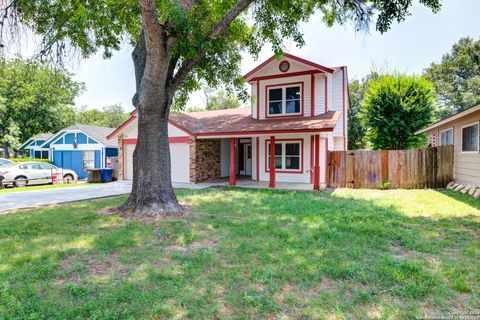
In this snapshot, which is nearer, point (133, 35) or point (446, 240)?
point (446, 240)

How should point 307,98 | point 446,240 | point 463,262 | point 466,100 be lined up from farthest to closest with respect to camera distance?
point 466,100 < point 307,98 < point 446,240 < point 463,262

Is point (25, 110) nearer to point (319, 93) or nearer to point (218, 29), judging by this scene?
point (319, 93)

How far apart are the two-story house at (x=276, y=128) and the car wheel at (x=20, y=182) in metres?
5.27

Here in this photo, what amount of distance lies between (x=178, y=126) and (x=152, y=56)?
7965mm

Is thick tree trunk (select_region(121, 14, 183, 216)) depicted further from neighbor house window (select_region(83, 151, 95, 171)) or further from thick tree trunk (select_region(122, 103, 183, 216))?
neighbor house window (select_region(83, 151, 95, 171))

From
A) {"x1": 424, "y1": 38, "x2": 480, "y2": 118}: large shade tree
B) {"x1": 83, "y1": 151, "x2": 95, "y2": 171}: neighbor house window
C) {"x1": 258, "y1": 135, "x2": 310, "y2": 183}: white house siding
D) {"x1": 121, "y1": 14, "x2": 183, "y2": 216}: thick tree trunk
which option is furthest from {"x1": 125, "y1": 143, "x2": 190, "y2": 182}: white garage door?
{"x1": 424, "y1": 38, "x2": 480, "y2": 118}: large shade tree

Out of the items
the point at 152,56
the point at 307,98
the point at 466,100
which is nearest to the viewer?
the point at 152,56

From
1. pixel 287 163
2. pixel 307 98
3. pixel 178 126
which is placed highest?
pixel 307 98

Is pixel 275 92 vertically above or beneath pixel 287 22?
beneath

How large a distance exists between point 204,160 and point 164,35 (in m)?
9.25

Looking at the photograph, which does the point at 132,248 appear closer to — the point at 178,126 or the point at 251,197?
the point at 251,197

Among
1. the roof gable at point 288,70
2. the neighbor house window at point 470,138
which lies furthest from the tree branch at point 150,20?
the neighbor house window at point 470,138

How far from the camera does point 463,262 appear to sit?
4.40 m

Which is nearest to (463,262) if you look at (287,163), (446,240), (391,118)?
(446,240)
